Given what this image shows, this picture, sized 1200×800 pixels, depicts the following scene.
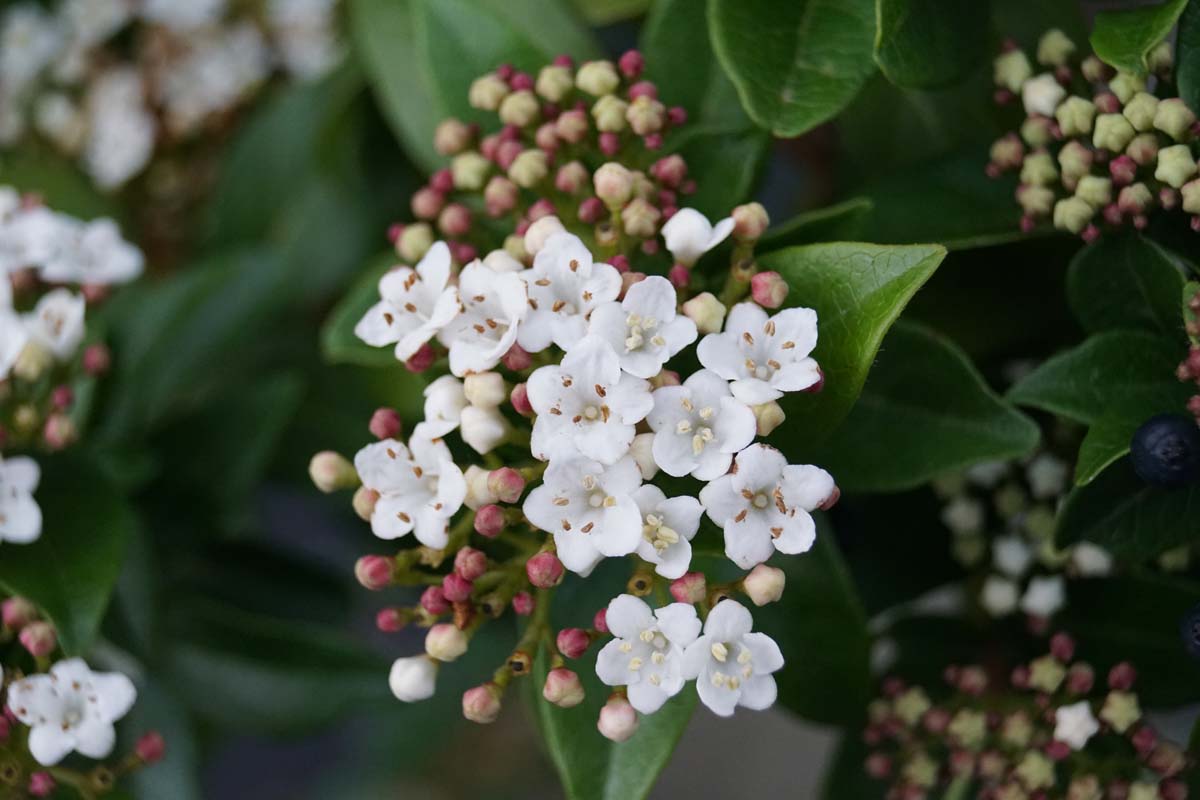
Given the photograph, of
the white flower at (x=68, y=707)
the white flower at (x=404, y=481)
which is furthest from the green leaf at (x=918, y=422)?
the white flower at (x=68, y=707)

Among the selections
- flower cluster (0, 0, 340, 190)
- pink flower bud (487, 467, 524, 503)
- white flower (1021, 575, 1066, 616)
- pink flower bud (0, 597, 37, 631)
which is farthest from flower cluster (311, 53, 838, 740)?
flower cluster (0, 0, 340, 190)

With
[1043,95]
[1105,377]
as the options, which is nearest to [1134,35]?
[1043,95]

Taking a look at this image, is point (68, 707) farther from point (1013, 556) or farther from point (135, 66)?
point (135, 66)

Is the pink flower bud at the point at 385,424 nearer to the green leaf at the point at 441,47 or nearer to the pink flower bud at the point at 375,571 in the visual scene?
the pink flower bud at the point at 375,571

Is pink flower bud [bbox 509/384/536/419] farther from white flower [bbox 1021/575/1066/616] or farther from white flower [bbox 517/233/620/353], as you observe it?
white flower [bbox 1021/575/1066/616]

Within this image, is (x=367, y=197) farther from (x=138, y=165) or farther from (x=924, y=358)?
(x=924, y=358)

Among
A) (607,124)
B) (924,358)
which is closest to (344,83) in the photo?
(607,124)

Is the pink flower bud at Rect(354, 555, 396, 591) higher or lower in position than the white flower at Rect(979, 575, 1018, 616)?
higher
